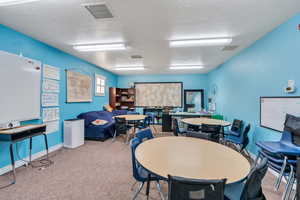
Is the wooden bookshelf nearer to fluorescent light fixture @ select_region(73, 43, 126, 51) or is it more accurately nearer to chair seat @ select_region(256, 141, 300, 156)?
fluorescent light fixture @ select_region(73, 43, 126, 51)

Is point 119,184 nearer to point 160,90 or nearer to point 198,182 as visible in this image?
point 198,182

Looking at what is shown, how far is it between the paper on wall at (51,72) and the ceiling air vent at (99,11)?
2172 millimetres

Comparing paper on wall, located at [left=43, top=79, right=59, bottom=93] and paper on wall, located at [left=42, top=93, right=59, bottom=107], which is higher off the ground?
paper on wall, located at [left=43, top=79, right=59, bottom=93]

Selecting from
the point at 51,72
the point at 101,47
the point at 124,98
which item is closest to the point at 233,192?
the point at 101,47

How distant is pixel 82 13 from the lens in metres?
2.26

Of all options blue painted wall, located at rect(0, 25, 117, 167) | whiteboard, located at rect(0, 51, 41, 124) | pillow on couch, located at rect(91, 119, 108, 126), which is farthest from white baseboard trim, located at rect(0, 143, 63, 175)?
pillow on couch, located at rect(91, 119, 108, 126)

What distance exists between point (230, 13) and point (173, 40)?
4.04 ft

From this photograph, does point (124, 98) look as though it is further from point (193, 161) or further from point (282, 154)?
point (282, 154)

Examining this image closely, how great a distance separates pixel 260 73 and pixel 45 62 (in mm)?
5119

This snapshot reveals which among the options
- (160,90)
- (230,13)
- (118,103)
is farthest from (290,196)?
(118,103)

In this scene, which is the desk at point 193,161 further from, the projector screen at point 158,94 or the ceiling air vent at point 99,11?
the projector screen at point 158,94

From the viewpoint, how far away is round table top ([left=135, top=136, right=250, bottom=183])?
1.21m

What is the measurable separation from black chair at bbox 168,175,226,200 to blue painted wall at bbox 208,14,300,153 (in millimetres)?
2357

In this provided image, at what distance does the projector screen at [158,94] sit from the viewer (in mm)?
7699
